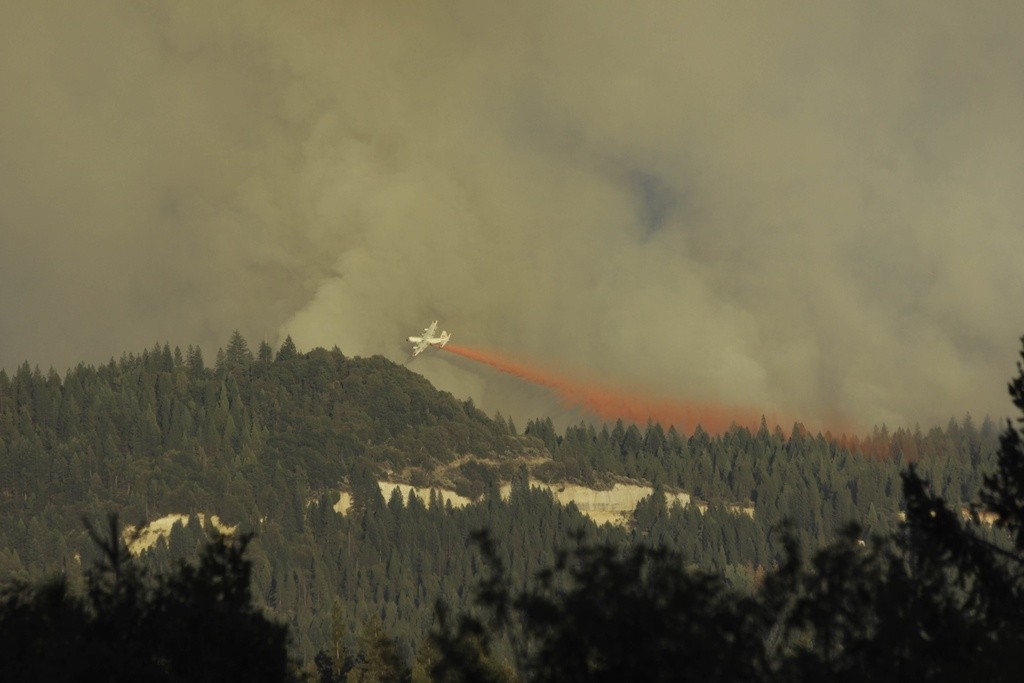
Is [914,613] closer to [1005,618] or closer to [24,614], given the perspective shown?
[1005,618]

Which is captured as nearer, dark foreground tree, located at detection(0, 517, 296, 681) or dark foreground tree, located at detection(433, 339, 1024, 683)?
dark foreground tree, located at detection(433, 339, 1024, 683)

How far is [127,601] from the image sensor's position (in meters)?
66.9

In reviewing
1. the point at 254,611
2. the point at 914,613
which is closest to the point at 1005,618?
the point at 914,613

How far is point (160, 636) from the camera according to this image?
6631 cm

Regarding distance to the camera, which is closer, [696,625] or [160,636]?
[696,625]

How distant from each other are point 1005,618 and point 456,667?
75.3 ft

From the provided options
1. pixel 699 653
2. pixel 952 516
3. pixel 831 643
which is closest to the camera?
pixel 699 653

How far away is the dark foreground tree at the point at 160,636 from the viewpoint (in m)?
63.0

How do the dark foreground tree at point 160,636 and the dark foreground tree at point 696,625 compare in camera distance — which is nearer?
the dark foreground tree at point 696,625

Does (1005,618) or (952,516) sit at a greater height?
(952,516)

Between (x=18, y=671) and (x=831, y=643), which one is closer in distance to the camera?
(x=831, y=643)

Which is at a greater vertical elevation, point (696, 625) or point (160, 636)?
point (160, 636)

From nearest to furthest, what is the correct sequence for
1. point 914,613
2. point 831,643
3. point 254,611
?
point 831,643 < point 914,613 < point 254,611

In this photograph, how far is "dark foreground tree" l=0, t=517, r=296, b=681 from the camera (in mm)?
63000
